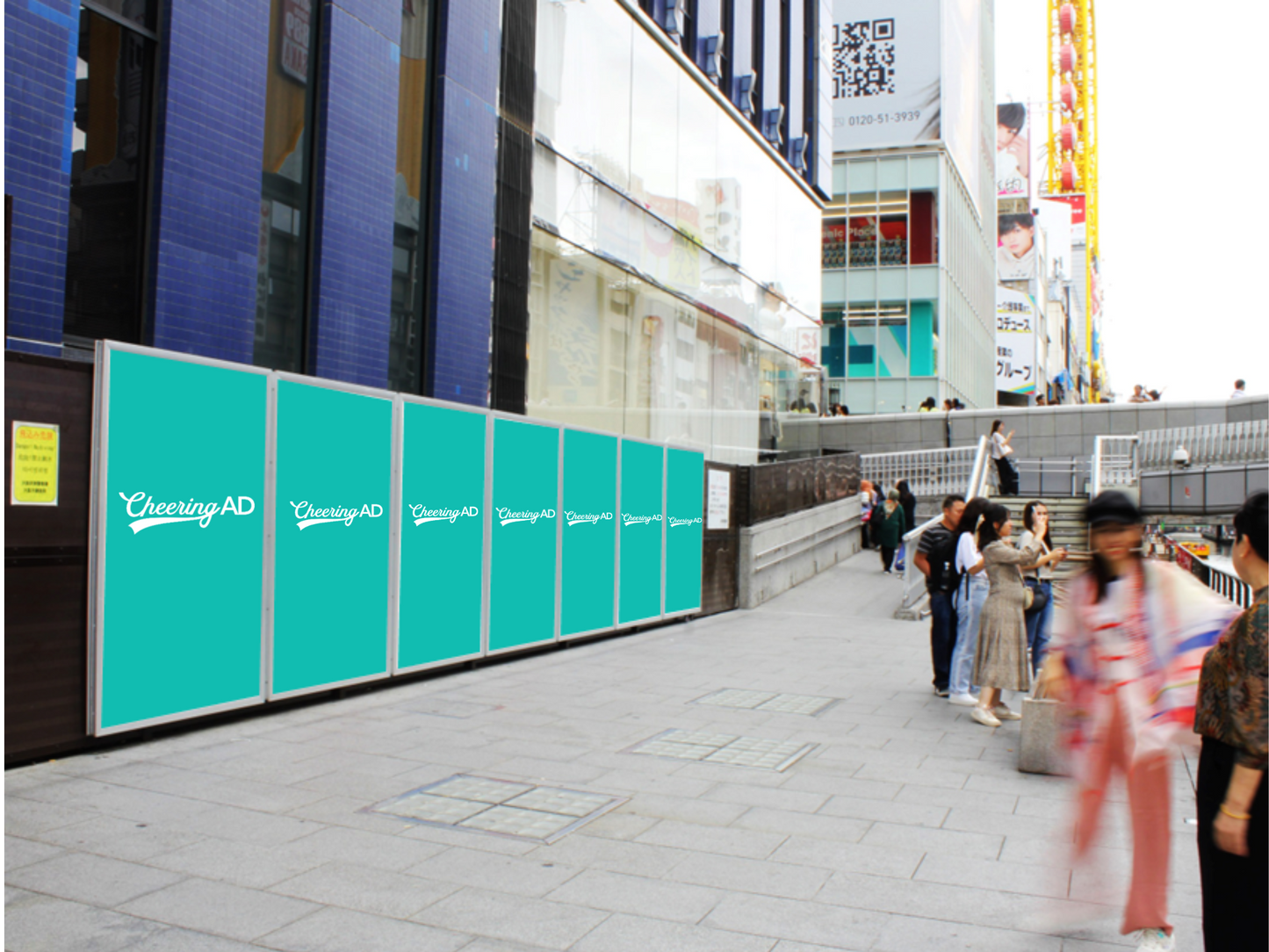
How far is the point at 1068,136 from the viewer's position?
420ft

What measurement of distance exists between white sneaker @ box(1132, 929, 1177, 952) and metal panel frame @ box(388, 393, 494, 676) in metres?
6.46

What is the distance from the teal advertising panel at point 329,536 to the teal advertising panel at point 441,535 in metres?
0.29

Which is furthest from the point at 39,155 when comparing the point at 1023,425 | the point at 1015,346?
the point at 1015,346

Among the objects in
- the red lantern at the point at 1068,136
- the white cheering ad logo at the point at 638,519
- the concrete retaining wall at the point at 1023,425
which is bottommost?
the white cheering ad logo at the point at 638,519

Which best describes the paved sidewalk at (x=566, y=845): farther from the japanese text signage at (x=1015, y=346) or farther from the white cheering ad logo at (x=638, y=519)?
the japanese text signage at (x=1015, y=346)

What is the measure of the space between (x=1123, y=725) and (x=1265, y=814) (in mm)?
1176

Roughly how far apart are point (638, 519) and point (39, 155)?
771cm

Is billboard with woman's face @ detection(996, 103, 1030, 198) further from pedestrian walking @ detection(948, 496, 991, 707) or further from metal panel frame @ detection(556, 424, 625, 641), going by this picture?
pedestrian walking @ detection(948, 496, 991, 707)

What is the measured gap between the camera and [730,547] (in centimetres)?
1623

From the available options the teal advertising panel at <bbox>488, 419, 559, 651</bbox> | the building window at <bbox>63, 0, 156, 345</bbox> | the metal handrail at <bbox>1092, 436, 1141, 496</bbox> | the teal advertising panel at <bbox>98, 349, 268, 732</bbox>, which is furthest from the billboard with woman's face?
the teal advertising panel at <bbox>98, 349, 268, 732</bbox>

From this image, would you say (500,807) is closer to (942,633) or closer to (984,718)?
(984,718)

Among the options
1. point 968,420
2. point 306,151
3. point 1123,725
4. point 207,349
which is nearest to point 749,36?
point 968,420

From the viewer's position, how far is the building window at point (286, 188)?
32.9 ft

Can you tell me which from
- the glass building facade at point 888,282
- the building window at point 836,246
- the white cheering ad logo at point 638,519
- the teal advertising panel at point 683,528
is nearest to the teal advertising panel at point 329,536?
the white cheering ad logo at point 638,519
